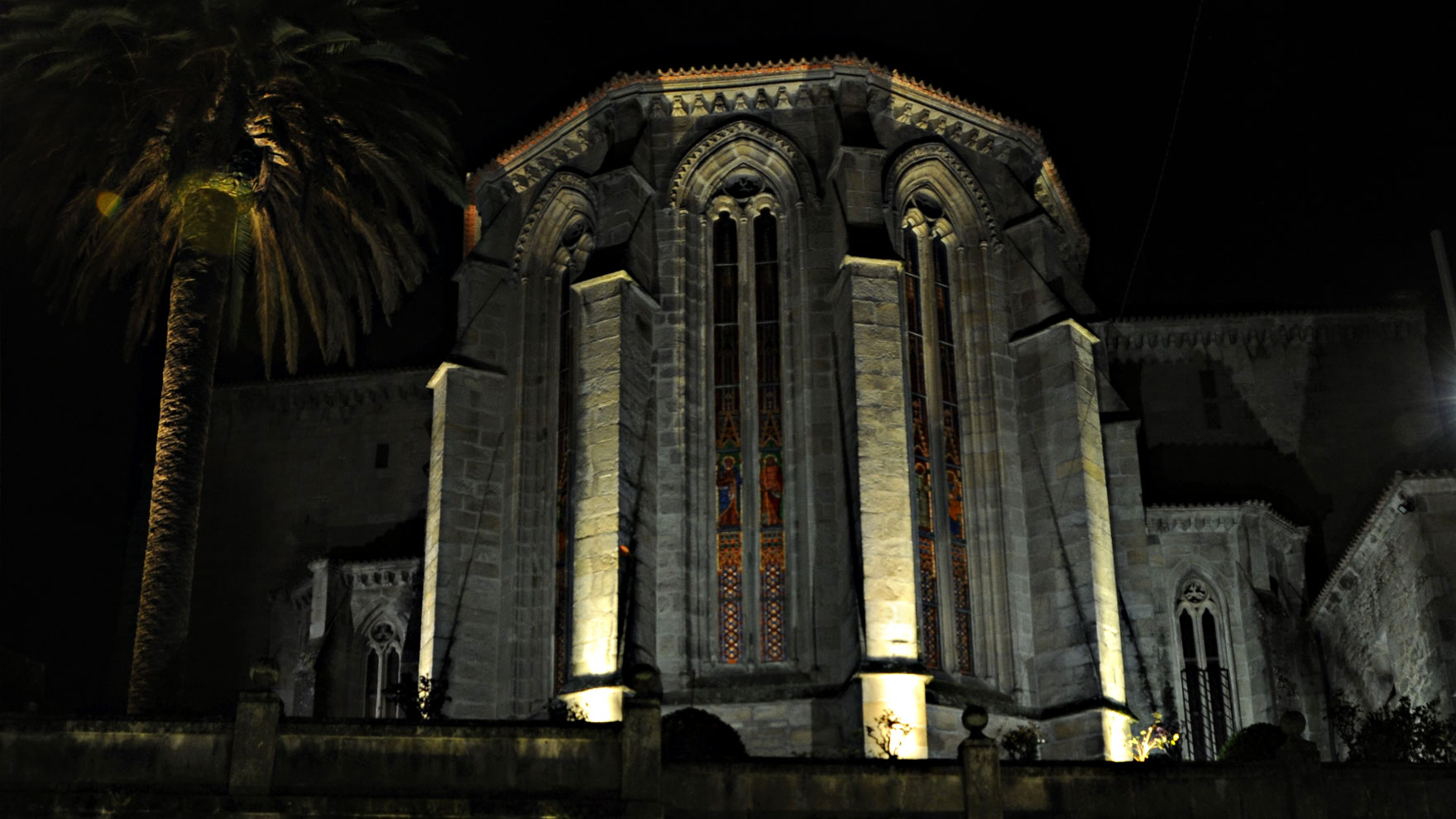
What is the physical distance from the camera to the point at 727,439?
30.0 m

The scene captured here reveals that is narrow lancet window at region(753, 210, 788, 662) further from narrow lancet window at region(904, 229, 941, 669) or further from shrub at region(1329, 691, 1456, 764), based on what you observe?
shrub at region(1329, 691, 1456, 764)

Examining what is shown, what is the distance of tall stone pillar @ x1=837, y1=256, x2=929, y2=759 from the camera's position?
26141mm

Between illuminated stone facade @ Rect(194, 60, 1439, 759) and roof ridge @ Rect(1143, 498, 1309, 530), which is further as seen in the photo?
roof ridge @ Rect(1143, 498, 1309, 530)

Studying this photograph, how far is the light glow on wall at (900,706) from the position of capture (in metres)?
25.9

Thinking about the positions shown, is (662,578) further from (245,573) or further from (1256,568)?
(245,573)

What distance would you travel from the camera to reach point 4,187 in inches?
1019

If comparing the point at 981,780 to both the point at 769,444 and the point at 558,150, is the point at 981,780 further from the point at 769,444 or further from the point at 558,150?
the point at 558,150

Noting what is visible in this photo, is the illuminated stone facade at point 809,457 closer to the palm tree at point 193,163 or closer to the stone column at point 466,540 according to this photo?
the stone column at point 466,540

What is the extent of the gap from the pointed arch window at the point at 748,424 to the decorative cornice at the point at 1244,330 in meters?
11.4

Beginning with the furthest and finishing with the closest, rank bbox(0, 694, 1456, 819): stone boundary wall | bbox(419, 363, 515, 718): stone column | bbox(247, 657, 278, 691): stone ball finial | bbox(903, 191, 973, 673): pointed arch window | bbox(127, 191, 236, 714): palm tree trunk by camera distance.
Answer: bbox(419, 363, 515, 718): stone column → bbox(903, 191, 973, 673): pointed arch window → bbox(127, 191, 236, 714): palm tree trunk → bbox(247, 657, 278, 691): stone ball finial → bbox(0, 694, 1456, 819): stone boundary wall

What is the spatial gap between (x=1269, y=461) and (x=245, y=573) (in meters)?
23.7

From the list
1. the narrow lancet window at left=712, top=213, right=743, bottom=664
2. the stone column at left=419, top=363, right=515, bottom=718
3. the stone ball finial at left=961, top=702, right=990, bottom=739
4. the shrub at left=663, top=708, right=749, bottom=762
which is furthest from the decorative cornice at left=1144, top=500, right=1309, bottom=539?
the stone ball finial at left=961, top=702, right=990, bottom=739

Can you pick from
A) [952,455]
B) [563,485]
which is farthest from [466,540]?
[952,455]

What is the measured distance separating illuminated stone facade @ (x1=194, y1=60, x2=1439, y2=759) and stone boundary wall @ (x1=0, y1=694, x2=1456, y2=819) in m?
6.00
